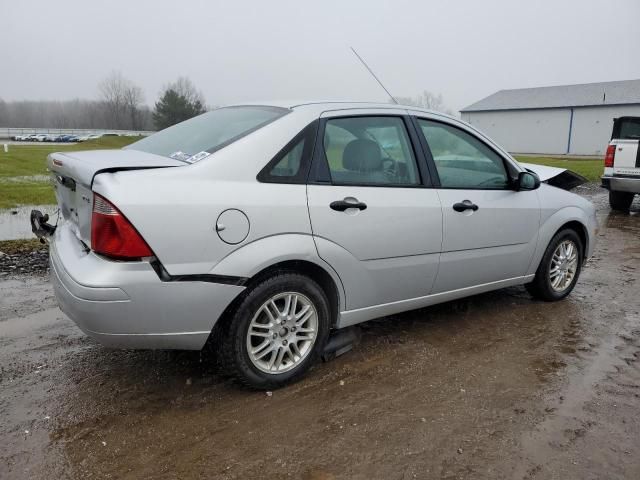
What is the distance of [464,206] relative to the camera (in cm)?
378

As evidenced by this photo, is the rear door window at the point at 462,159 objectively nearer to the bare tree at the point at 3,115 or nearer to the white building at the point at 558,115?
the white building at the point at 558,115

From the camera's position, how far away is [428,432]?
2.77 meters

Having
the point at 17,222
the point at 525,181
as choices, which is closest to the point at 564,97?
the point at 17,222

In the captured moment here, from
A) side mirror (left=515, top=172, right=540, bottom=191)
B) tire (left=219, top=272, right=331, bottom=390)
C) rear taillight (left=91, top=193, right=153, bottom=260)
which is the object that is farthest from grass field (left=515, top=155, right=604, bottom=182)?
rear taillight (left=91, top=193, right=153, bottom=260)

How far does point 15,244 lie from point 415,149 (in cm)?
524

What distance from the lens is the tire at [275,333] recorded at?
294 cm

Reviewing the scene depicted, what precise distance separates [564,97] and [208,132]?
185 ft

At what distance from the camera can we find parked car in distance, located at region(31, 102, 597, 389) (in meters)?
2.65

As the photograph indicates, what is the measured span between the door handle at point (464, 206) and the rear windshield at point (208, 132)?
4.59 feet

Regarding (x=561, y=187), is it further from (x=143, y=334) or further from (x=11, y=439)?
(x=11, y=439)

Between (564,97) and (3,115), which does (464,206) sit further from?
(3,115)

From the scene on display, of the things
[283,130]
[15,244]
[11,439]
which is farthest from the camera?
[15,244]

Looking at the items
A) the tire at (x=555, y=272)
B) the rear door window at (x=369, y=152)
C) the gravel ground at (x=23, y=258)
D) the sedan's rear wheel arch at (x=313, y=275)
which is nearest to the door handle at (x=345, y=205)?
the rear door window at (x=369, y=152)

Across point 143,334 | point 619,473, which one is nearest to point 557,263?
point 619,473
